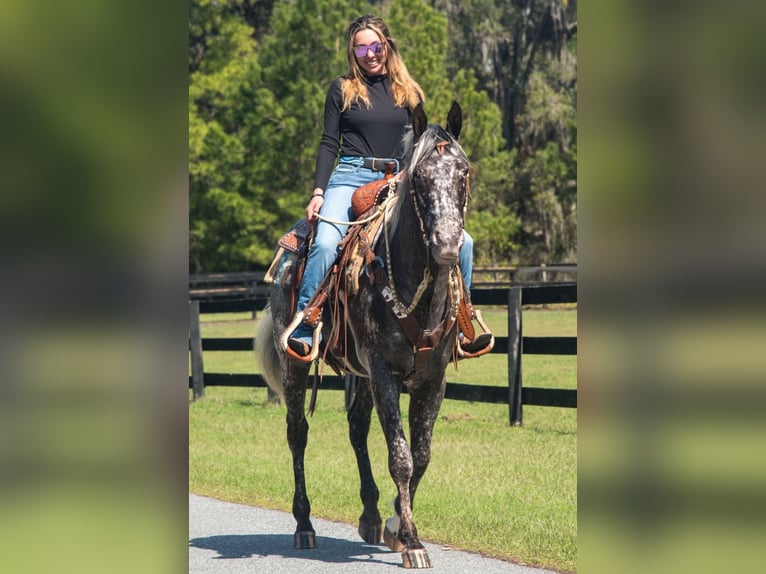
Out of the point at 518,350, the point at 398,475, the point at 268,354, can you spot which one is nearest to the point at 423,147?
the point at 398,475

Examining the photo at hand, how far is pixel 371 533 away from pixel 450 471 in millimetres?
2974

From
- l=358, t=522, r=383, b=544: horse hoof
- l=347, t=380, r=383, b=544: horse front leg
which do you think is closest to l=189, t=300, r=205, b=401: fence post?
l=347, t=380, r=383, b=544: horse front leg

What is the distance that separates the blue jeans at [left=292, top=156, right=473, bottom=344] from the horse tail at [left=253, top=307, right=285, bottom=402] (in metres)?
1.17

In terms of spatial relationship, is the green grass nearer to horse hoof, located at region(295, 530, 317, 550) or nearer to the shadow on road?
the shadow on road

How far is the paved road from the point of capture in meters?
6.28

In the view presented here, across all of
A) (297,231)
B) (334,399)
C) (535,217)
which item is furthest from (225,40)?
(297,231)

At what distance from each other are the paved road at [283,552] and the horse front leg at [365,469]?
108 mm

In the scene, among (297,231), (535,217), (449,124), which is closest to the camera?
(449,124)

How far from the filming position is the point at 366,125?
7.41m
